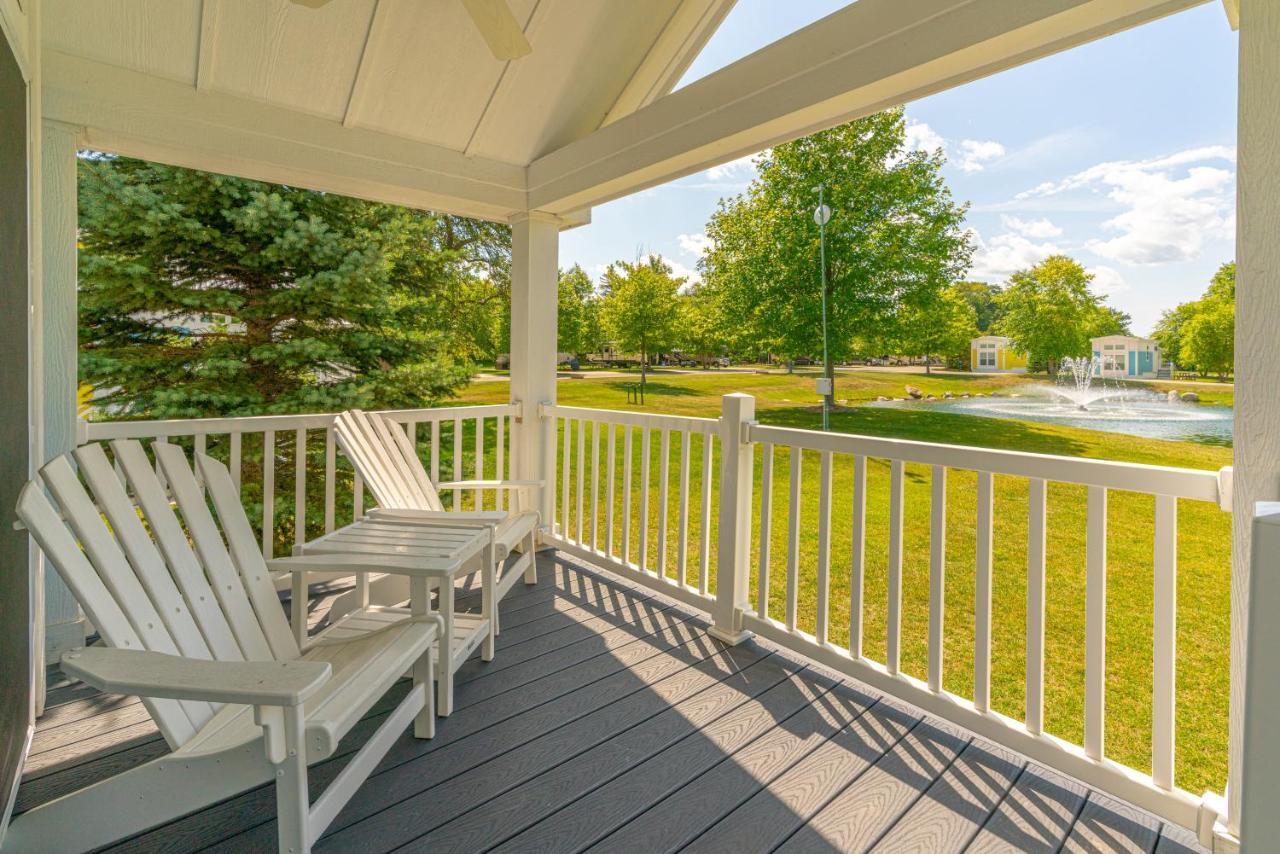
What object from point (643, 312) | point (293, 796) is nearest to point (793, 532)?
point (293, 796)

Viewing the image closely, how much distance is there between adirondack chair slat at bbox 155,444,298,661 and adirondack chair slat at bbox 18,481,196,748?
423mm

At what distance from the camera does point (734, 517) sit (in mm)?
2896

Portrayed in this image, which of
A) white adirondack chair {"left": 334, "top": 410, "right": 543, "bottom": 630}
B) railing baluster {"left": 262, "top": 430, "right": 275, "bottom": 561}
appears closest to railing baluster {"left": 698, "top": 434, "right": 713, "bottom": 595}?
white adirondack chair {"left": 334, "top": 410, "right": 543, "bottom": 630}

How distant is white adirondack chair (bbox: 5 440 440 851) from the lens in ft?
4.18

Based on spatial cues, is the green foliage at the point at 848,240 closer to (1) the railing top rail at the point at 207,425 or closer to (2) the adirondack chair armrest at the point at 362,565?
(1) the railing top rail at the point at 207,425

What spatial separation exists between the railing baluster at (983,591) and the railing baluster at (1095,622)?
274 millimetres

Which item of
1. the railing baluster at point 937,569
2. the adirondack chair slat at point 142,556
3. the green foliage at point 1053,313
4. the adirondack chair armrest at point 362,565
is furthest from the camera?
the green foliage at point 1053,313

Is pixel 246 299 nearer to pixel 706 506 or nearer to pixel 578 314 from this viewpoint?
pixel 578 314

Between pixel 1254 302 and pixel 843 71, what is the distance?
1.42 metres

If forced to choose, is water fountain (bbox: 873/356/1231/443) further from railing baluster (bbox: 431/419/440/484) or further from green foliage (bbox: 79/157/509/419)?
green foliage (bbox: 79/157/509/419)

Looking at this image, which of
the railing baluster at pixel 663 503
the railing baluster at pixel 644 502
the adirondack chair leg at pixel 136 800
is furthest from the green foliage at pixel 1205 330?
the adirondack chair leg at pixel 136 800

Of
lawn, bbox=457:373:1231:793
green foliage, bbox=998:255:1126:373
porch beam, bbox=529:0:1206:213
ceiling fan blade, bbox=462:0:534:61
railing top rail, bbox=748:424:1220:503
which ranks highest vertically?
ceiling fan blade, bbox=462:0:534:61

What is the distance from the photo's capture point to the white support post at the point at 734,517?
287cm

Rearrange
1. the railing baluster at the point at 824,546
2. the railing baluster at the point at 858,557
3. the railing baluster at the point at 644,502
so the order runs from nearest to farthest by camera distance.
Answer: the railing baluster at the point at 858,557 < the railing baluster at the point at 824,546 < the railing baluster at the point at 644,502
